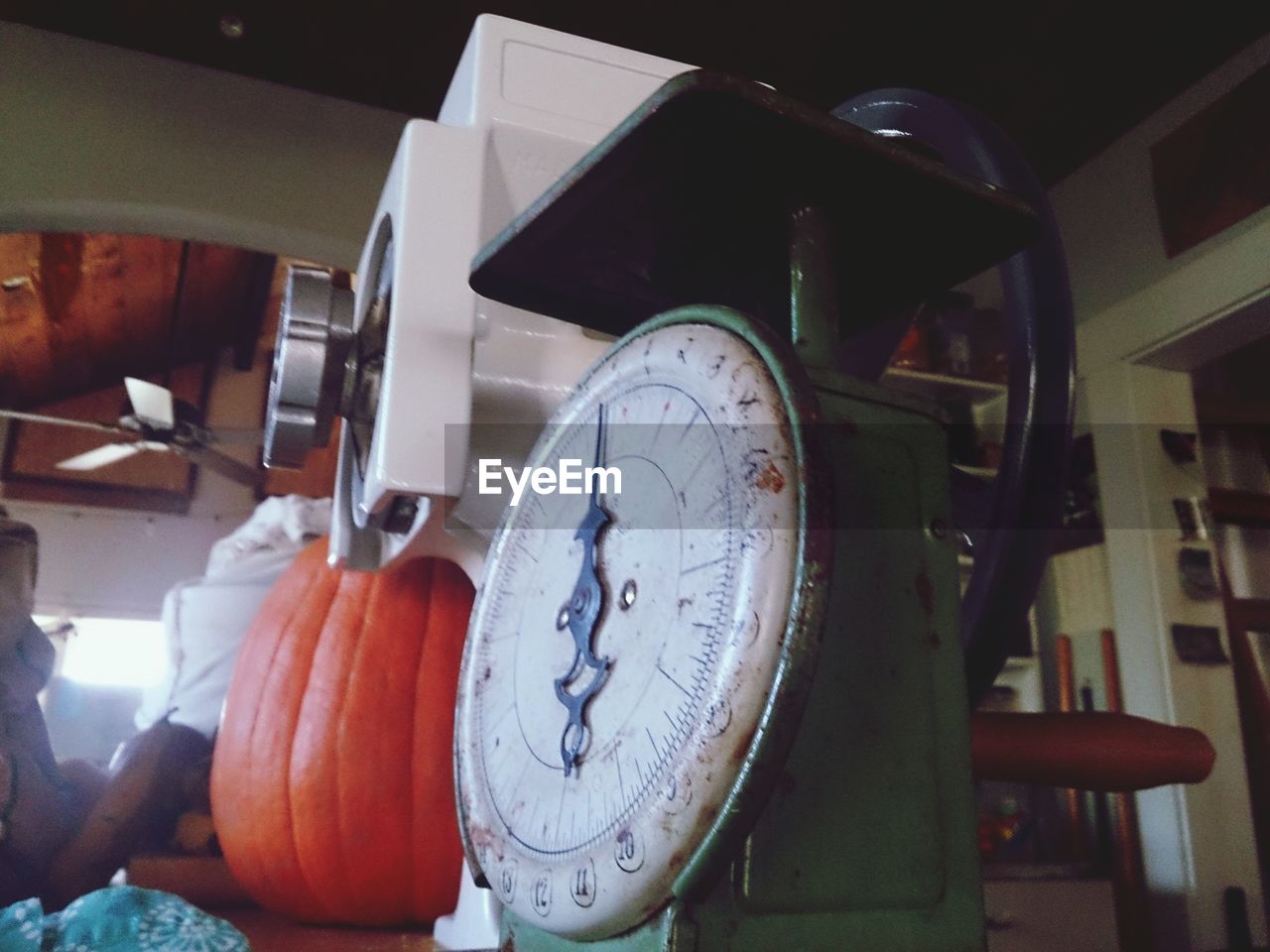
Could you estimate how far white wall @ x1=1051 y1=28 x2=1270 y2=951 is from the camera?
198 centimetres

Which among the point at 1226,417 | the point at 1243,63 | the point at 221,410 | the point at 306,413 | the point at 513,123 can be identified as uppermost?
the point at 221,410

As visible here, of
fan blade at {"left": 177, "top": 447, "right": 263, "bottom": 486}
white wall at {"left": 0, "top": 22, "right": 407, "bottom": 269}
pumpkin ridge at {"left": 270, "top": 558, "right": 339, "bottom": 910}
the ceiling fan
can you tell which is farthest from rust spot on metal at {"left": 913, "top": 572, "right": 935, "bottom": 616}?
fan blade at {"left": 177, "top": 447, "right": 263, "bottom": 486}

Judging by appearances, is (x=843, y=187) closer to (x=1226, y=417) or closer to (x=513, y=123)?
(x=513, y=123)

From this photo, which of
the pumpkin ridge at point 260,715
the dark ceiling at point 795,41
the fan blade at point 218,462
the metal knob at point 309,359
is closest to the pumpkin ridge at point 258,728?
the pumpkin ridge at point 260,715

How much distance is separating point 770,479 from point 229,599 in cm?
130

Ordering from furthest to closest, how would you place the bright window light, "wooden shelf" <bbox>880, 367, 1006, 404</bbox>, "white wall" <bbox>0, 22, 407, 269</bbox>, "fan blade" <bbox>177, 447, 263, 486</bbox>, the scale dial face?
the bright window light, "fan blade" <bbox>177, 447, 263, 486</bbox>, "wooden shelf" <bbox>880, 367, 1006, 404</bbox>, "white wall" <bbox>0, 22, 407, 269</bbox>, the scale dial face

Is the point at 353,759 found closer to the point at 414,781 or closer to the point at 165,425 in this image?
the point at 414,781

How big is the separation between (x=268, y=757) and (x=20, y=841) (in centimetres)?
21

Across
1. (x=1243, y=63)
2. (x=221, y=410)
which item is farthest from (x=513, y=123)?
(x=221, y=410)

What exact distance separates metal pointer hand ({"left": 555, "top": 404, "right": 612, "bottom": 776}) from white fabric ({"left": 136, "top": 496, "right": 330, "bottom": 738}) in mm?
1034

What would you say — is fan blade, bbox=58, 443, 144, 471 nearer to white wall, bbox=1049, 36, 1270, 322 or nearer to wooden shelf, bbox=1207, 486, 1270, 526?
white wall, bbox=1049, 36, 1270, 322

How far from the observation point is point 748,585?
0.38 meters

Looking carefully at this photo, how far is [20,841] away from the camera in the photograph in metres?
0.85

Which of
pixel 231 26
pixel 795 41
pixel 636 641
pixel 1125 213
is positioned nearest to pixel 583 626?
pixel 636 641
